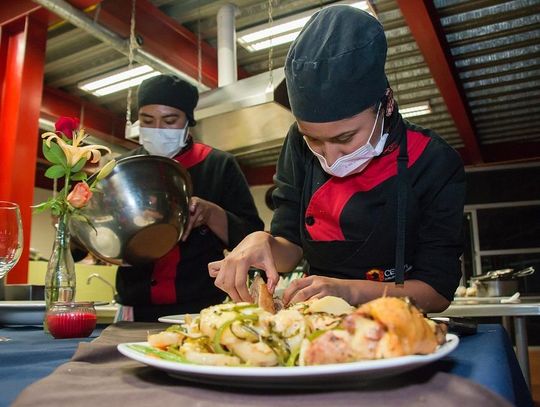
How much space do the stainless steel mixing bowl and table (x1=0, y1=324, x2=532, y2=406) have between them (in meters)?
0.40

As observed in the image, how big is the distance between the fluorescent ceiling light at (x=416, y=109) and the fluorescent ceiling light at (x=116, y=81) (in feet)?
11.4

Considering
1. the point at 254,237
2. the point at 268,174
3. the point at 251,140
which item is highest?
the point at 268,174

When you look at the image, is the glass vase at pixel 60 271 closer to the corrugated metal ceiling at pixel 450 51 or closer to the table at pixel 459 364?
the table at pixel 459 364

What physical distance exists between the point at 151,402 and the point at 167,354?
141 millimetres

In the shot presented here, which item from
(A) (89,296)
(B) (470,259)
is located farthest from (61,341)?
(B) (470,259)

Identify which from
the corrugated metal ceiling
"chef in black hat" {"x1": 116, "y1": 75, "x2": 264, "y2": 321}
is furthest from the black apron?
the corrugated metal ceiling

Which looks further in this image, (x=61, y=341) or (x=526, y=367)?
(x=526, y=367)

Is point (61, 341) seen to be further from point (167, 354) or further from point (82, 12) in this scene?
point (82, 12)

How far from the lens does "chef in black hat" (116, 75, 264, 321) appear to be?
1.85m

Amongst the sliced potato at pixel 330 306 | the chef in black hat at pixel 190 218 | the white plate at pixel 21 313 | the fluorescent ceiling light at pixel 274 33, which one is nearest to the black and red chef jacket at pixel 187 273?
the chef in black hat at pixel 190 218

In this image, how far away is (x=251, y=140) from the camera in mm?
3086

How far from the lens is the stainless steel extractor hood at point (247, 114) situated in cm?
276

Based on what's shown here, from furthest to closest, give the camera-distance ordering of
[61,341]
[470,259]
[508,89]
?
1. [470,259]
2. [508,89]
3. [61,341]

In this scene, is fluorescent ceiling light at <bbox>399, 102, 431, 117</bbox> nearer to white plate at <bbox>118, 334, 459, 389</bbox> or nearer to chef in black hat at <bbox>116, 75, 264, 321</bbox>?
chef in black hat at <bbox>116, 75, 264, 321</bbox>
